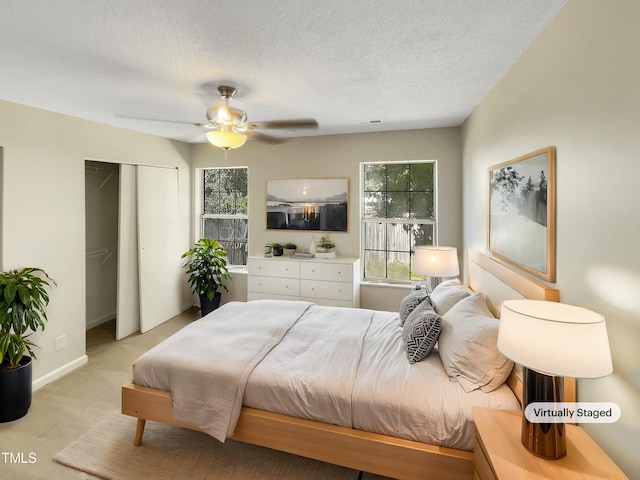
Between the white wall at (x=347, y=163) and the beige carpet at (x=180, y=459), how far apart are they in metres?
2.46

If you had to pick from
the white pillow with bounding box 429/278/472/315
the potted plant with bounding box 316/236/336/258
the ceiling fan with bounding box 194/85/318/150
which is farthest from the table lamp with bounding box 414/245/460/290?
the ceiling fan with bounding box 194/85/318/150

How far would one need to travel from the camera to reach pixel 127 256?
4062 millimetres

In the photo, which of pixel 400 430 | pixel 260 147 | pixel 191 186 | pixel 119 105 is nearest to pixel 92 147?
pixel 119 105

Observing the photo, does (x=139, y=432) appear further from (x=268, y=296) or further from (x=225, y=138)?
(x=268, y=296)

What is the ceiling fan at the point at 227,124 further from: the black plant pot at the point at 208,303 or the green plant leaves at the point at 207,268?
the black plant pot at the point at 208,303

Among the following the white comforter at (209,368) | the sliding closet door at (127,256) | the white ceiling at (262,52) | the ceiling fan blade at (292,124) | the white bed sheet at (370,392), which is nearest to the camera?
the white ceiling at (262,52)

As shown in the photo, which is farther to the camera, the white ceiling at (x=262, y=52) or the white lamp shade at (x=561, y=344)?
the white ceiling at (x=262, y=52)

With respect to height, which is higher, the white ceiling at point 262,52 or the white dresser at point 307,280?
the white ceiling at point 262,52

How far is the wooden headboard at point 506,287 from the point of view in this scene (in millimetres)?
1595

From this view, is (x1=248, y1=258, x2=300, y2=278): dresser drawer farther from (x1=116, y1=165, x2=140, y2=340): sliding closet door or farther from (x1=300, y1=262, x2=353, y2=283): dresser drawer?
(x1=116, y1=165, x2=140, y2=340): sliding closet door

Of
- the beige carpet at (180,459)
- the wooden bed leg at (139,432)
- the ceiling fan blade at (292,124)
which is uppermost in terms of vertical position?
the ceiling fan blade at (292,124)

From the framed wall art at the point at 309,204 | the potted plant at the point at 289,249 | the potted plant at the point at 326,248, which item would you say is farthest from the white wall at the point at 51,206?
the potted plant at the point at 326,248

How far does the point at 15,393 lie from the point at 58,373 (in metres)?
0.72

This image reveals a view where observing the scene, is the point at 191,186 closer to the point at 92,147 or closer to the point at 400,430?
the point at 92,147
